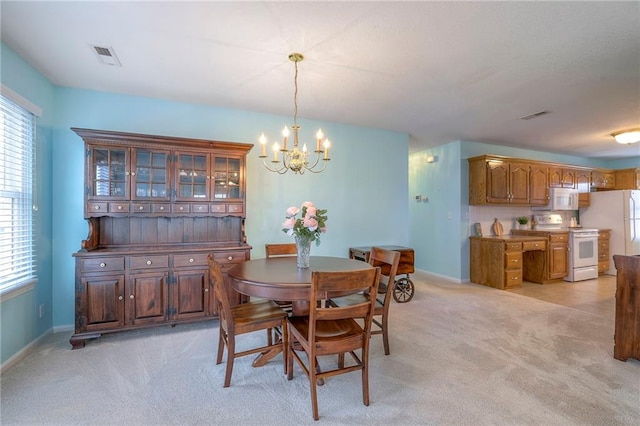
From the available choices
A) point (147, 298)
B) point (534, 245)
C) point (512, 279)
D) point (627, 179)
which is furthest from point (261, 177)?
point (627, 179)

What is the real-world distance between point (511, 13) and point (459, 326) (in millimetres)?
2897

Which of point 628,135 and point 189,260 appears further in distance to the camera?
point 628,135

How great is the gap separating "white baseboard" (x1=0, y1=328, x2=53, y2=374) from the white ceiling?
253 cm

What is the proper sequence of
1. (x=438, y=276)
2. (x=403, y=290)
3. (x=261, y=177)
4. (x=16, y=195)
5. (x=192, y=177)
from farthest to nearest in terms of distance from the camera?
(x=438, y=276)
(x=403, y=290)
(x=261, y=177)
(x=192, y=177)
(x=16, y=195)

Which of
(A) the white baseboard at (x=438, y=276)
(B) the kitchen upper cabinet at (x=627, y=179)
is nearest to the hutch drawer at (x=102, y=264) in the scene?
(A) the white baseboard at (x=438, y=276)

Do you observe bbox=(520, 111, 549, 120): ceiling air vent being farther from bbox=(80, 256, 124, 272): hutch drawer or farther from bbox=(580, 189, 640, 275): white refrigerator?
bbox=(80, 256, 124, 272): hutch drawer

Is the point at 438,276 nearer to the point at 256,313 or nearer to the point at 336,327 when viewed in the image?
the point at 336,327

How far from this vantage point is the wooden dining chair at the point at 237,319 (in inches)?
80.7

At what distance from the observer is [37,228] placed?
9.32ft

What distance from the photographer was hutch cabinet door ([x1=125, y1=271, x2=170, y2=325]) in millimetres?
2871

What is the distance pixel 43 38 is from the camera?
2287 millimetres

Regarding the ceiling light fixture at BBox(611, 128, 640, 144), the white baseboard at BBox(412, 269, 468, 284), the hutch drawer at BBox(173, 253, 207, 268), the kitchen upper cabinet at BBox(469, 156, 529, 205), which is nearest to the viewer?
the hutch drawer at BBox(173, 253, 207, 268)

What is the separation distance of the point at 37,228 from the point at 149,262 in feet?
3.56

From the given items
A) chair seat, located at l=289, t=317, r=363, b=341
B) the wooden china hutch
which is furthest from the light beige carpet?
chair seat, located at l=289, t=317, r=363, b=341
